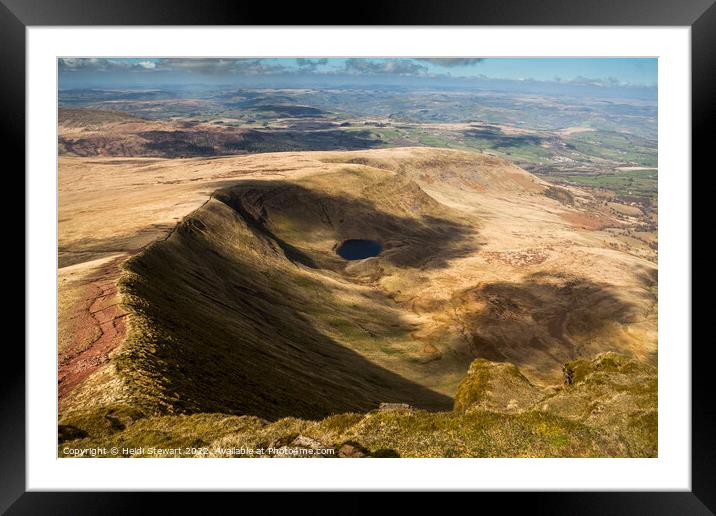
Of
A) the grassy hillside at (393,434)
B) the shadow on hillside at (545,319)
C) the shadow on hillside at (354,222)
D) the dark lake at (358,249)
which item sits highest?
the shadow on hillside at (354,222)

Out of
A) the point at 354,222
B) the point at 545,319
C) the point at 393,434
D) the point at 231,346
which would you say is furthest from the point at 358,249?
the point at 393,434

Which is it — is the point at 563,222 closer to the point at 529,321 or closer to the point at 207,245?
the point at 529,321

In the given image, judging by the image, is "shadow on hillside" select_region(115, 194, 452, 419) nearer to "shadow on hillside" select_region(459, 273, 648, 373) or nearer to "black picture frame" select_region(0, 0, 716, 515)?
"black picture frame" select_region(0, 0, 716, 515)

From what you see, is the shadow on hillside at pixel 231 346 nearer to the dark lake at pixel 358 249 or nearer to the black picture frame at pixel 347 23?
the black picture frame at pixel 347 23

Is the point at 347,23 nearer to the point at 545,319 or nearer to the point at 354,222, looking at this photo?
the point at 545,319

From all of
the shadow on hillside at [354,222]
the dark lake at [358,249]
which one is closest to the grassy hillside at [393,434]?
the shadow on hillside at [354,222]

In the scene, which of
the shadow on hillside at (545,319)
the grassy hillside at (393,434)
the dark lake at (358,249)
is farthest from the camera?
the dark lake at (358,249)

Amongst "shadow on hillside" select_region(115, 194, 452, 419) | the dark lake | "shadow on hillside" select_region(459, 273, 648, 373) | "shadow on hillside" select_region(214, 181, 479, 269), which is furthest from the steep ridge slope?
the dark lake
